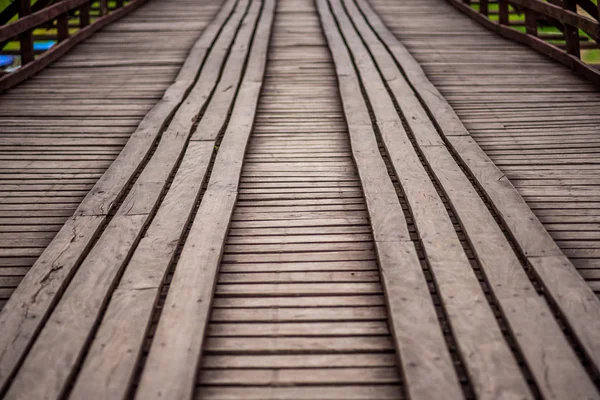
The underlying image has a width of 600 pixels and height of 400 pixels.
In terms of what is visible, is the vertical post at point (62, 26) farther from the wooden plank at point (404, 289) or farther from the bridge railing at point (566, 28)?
the bridge railing at point (566, 28)

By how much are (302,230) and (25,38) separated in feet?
12.9

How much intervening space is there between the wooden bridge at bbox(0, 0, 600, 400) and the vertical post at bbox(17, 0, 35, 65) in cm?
4

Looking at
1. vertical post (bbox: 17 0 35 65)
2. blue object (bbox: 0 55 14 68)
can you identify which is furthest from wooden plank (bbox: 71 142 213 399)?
blue object (bbox: 0 55 14 68)

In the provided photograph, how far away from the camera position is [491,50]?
6121mm

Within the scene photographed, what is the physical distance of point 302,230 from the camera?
274 cm

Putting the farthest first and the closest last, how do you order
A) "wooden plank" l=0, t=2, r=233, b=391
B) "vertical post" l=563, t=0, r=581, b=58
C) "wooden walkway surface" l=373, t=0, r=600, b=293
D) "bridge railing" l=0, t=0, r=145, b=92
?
"vertical post" l=563, t=0, r=581, b=58
"bridge railing" l=0, t=0, r=145, b=92
"wooden walkway surface" l=373, t=0, r=600, b=293
"wooden plank" l=0, t=2, r=233, b=391

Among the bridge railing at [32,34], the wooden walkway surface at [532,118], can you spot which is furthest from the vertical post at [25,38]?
the wooden walkway surface at [532,118]

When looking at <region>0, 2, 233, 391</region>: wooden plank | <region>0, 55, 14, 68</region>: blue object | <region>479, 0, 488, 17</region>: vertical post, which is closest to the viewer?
<region>0, 2, 233, 391</region>: wooden plank

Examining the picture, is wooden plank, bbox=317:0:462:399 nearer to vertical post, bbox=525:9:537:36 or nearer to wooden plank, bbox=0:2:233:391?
wooden plank, bbox=0:2:233:391

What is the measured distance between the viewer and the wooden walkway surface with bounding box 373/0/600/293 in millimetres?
2799

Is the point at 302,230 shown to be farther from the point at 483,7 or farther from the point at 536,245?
the point at 483,7

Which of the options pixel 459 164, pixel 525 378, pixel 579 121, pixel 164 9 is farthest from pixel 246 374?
pixel 164 9

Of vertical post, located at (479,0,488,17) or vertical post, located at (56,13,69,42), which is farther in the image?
vertical post, located at (479,0,488,17)

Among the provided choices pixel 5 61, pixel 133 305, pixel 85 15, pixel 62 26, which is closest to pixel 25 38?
pixel 62 26
